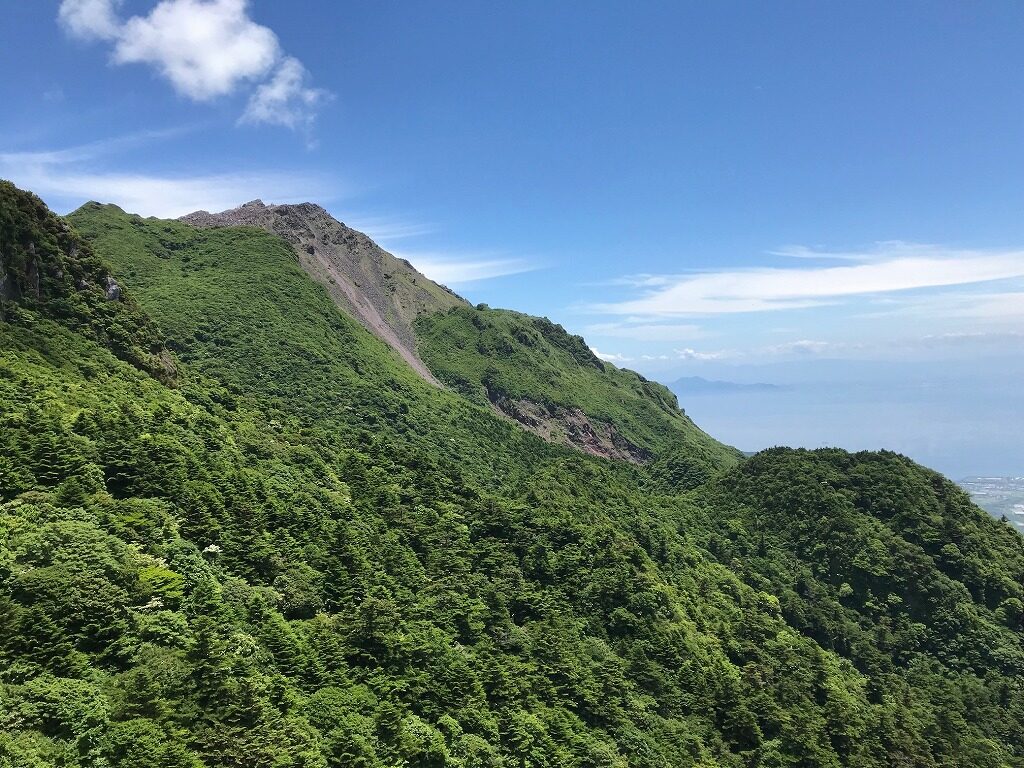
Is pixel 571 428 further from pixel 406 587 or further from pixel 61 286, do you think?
pixel 61 286

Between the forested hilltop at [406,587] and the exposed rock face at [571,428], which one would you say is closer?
the forested hilltop at [406,587]

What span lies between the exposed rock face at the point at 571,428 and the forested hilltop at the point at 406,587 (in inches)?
2167

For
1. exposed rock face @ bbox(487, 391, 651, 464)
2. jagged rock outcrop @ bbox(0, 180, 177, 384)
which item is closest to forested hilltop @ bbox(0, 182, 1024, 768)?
jagged rock outcrop @ bbox(0, 180, 177, 384)

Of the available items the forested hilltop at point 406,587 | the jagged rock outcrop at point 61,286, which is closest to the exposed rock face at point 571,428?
the forested hilltop at point 406,587

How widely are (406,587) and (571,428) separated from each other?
138193 millimetres

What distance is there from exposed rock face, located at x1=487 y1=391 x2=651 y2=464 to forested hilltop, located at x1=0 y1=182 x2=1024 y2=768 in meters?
55.0

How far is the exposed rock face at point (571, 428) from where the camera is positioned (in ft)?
586

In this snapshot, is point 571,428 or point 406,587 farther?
point 571,428

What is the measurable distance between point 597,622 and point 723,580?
32.9 m

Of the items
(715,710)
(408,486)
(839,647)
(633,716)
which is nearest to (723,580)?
(839,647)

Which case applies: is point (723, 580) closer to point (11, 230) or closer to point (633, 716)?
point (633, 716)

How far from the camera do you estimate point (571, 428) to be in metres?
184

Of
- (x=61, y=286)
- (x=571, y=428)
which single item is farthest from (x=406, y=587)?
(x=571, y=428)

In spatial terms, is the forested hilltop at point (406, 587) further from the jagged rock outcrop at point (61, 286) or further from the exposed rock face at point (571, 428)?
the exposed rock face at point (571, 428)
